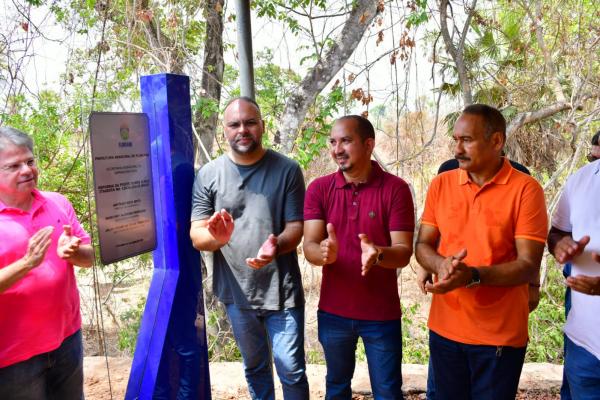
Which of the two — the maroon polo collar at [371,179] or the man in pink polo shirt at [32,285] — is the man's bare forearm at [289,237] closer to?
the maroon polo collar at [371,179]

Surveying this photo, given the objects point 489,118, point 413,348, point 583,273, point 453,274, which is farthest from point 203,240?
point 413,348

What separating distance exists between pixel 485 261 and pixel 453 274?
0.82ft

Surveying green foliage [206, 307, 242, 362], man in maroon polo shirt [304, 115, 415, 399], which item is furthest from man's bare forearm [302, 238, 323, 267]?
green foliage [206, 307, 242, 362]

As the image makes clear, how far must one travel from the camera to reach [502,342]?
2088 millimetres

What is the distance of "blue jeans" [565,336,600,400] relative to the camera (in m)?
1.99

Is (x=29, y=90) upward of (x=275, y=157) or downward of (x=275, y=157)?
upward

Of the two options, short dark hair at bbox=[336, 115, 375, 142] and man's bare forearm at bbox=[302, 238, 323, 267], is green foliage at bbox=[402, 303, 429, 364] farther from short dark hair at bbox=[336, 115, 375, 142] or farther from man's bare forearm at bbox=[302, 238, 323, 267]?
short dark hair at bbox=[336, 115, 375, 142]

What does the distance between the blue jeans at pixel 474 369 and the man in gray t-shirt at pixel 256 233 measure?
28.1 inches

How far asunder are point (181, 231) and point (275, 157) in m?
0.63

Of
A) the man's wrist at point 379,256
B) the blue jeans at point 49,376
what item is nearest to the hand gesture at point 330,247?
the man's wrist at point 379,256

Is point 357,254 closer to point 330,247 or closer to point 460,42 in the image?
point 330,247

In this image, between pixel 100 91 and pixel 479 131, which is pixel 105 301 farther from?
pixel 100 91

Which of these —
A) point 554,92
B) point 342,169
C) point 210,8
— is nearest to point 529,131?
point 554,92

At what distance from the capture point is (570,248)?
1987 mm
